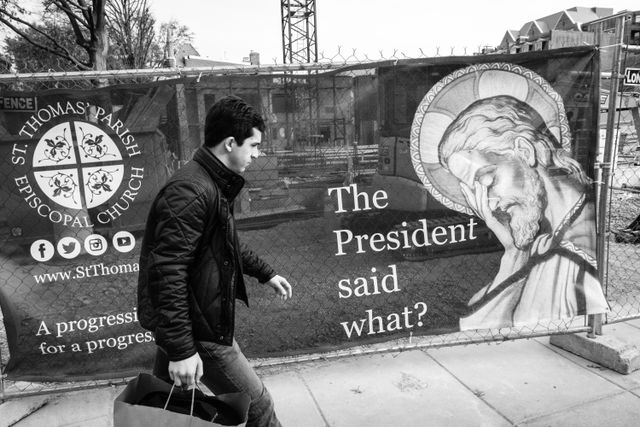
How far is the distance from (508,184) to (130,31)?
16700 millimetres

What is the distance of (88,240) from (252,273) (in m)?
1.21

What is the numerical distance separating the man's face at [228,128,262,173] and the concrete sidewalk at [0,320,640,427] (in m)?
1.82

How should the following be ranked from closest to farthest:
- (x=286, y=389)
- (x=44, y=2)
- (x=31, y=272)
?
(x=31, y=272), (x=286, y=389), (x=44, y=2)

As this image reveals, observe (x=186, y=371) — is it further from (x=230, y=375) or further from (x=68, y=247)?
(x=68, y=247)

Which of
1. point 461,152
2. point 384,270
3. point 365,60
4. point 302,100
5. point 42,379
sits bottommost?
point 42,379

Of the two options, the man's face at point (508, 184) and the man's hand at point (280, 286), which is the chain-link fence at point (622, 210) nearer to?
the man's face at point (508, 184)

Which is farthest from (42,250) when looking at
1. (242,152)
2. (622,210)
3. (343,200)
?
(622,210)

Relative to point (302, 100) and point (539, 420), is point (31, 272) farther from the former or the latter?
point (539, 420)

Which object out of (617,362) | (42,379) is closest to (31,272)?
(42,379)

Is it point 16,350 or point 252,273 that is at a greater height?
point 252,273

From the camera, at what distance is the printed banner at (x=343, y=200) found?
113 inches

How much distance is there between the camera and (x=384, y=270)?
3252mm

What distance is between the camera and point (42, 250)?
2877mm

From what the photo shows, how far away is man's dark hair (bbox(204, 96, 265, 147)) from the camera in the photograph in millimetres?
1912
